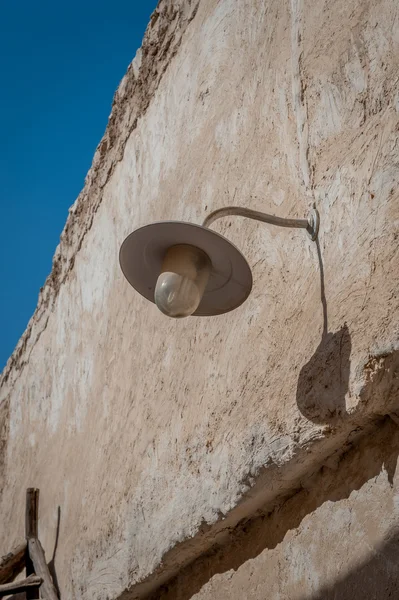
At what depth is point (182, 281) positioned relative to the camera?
6.86ft

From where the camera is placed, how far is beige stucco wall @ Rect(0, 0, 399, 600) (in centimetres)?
202

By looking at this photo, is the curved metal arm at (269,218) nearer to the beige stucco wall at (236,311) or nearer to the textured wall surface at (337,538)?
the beige stucco wall at (236,311)

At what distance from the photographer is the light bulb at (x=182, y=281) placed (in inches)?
81.9

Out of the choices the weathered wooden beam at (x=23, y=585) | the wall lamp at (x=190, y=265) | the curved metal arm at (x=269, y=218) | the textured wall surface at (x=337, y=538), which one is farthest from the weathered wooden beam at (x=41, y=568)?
the curved metal arm at (x=269, y=218)

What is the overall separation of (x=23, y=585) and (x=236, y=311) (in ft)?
7.37

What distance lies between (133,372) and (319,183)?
1.61 m

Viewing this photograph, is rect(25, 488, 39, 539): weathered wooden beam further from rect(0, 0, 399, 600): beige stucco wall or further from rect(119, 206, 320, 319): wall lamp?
rect(119, 206, 320, 319): wall lamp

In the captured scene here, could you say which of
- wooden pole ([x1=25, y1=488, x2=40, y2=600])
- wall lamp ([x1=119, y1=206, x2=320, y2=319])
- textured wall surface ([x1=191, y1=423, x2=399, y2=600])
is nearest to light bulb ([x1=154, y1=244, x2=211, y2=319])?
wall lamp ([x1=119, y1=206, x2=320, y2=319])

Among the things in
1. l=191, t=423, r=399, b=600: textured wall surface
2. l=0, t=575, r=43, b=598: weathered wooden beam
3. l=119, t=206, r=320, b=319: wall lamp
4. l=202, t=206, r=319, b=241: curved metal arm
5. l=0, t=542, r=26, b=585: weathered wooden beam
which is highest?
l=202, t=206, r=319, b=241: curved metal arm

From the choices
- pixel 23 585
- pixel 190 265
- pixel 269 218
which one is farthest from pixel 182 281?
pixel 23 585

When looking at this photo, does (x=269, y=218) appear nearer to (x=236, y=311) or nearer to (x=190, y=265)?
(x=190, y=265)

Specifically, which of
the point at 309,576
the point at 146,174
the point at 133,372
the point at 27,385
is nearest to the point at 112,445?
the point at 133,372

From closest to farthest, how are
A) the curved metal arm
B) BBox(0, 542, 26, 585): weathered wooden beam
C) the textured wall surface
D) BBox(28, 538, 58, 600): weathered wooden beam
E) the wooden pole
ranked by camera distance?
the textured wall surface → the curved metal arm → BBox(28, 538, 58, 600): weathered wooden beam → BBox(0, 542, 26, 585): weathered wooden beam → the wooden pole

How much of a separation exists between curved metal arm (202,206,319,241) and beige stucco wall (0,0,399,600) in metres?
0.05
